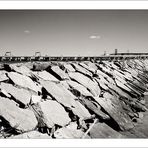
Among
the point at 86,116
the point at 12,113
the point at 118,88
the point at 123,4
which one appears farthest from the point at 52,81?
the point at 118,88

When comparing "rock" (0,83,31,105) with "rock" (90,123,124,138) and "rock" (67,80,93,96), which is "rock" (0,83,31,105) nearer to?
"rock" (90,123,124,138)

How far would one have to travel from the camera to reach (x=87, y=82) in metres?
11.0

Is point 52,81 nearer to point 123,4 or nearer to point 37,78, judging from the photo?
point 37,78

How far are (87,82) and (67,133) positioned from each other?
4.88 m

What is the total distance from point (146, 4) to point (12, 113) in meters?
5.39

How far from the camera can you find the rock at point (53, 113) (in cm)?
652

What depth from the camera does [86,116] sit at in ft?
25.4

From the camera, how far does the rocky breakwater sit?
606cm

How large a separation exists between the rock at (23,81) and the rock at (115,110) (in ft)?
9.20

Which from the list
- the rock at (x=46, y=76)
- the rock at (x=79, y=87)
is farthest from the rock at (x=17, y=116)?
the rock at (x=79, y=87)

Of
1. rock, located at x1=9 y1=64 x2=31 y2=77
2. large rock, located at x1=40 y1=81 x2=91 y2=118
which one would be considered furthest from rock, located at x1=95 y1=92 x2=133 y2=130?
rock, located at x1=9 y1=64 x2=31 y2=77

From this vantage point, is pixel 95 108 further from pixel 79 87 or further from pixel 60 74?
pixel 60 74

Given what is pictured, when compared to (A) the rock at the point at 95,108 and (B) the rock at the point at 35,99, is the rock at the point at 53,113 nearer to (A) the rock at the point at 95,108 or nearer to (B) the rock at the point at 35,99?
(B) the rock at the point at 35,99

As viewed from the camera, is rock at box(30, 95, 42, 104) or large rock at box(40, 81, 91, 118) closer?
rock at box(30, 95, 42, 104)
